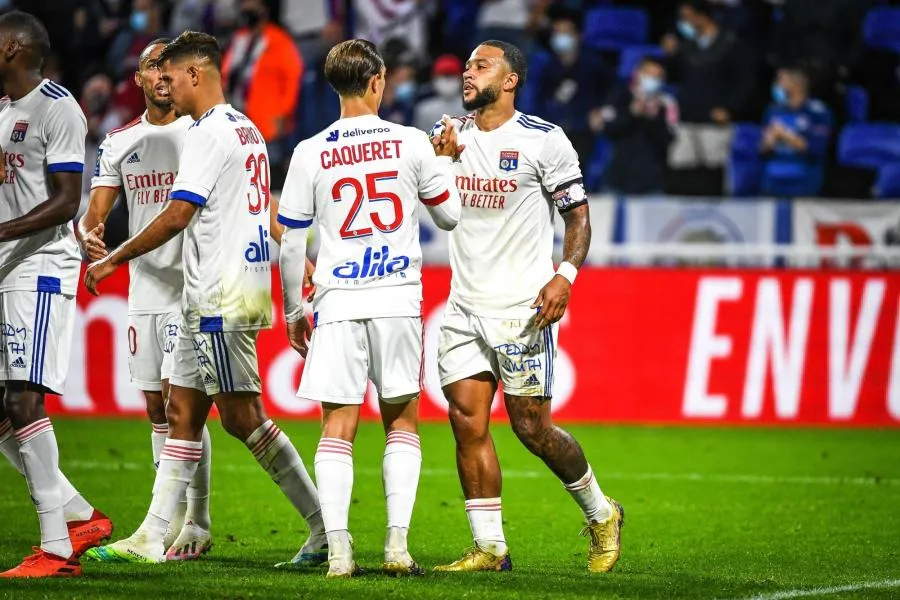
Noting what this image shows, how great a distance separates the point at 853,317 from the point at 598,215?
9.50 ft

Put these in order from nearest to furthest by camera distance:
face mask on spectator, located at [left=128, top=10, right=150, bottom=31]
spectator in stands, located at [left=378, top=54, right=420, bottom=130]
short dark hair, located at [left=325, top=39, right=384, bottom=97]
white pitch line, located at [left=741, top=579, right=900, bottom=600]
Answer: white pitch line, located at [left=741, top=579, right=900, bottom=600], short dark hair, located at [left=325, top=39, right=384, bottom=97], spectator in stands, located at [left=378, top=54, right=420, bottom=130], face mask on spectator, located at [left=128, top=10, right=150, bottom=31]

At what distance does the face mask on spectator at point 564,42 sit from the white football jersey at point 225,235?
12250 millimetres

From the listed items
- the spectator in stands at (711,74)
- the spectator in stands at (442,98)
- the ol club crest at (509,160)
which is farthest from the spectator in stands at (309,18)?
the ol club crest at (509,160)

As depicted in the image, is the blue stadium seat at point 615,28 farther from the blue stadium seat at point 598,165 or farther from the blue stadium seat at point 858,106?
the blue stadium seat at point 858,106

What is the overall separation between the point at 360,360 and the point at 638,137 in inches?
427

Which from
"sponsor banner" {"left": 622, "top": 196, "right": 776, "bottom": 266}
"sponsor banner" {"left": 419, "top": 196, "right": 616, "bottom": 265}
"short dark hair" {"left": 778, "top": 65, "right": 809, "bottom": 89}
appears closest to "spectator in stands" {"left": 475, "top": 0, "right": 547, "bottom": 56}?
"short dark hair" {"left": 778, "top": 65, "right": 809, "bottom": 89}

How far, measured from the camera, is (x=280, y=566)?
6.65 metres

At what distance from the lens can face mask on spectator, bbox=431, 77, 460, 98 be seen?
17234 mm

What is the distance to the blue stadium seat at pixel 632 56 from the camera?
1844cm

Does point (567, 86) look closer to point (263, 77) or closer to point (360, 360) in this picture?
point (263, 77)

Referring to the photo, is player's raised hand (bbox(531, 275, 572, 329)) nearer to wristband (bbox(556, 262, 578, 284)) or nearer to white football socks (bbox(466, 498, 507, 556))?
wristband (bbox(556, 262, 578, 284))

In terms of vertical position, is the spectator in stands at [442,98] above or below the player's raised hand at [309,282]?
above

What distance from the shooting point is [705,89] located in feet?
57.3

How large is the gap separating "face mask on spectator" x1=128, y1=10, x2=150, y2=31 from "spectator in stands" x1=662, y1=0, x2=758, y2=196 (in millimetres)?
7176
